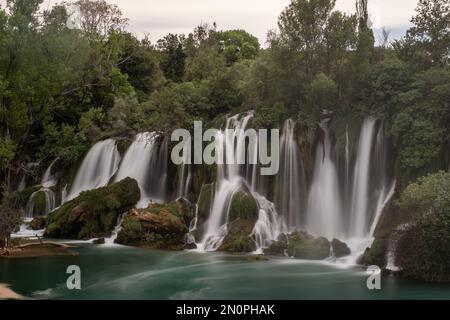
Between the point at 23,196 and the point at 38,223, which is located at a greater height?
the point at 23,196

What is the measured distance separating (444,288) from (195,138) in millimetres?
16184

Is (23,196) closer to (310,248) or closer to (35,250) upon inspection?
(35,250)

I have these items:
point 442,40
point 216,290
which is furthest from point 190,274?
point 442,40

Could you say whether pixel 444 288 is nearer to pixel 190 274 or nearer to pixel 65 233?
pixel 190 274

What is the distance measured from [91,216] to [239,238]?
7668mm

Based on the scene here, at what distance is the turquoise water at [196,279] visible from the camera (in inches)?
687

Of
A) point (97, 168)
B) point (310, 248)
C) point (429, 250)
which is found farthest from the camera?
point (97, 168)

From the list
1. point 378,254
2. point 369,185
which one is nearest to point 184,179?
point 369,185

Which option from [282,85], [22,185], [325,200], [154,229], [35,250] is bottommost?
[35,250]

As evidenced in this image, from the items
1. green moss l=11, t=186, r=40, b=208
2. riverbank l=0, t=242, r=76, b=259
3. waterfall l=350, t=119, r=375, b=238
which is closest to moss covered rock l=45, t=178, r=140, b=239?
riverbank l=0, t=242, r=76, b=259

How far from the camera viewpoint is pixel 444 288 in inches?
682

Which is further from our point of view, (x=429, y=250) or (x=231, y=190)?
(x=231, y=190)

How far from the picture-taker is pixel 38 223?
29.1 m

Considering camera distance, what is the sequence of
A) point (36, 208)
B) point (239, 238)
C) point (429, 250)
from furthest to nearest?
point (36, 208)
point (239, 238)
point (429, 250)
